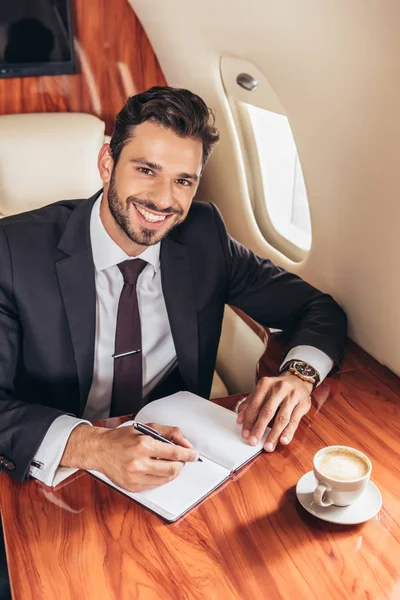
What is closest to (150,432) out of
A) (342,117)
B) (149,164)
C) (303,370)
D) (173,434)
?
(173,434)

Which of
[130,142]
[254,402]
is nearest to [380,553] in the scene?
[254,402]

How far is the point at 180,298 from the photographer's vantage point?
1.97 meters

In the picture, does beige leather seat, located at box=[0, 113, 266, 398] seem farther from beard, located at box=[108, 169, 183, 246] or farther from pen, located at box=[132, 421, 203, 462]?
pen, located at box=[132, 421, 203, 462]

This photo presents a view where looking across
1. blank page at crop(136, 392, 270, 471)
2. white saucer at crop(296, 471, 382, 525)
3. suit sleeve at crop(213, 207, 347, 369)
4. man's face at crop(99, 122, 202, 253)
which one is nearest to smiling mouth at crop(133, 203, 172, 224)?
man's face at crop(99, 122, 202, 253)

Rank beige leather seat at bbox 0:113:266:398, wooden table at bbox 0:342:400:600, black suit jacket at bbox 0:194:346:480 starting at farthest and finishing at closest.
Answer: beige leather seat at bbox 0:113:266:398 < black suit jacket at bbox 0:194:346:480 < wooden table at bbox 0:342:400:600

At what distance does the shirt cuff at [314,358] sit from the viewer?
1.79m

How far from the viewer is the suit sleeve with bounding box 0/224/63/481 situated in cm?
145

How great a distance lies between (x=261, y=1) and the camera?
1875 mm

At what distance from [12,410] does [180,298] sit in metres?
0.61

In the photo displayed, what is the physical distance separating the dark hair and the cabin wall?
1.05 ft

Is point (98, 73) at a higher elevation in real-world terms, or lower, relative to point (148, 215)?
higher

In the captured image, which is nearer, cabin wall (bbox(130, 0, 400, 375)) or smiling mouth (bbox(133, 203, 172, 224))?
cabin wall (bbox(130, 0, 400, 375))

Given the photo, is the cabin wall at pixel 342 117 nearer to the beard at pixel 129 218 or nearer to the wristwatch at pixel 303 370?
the wristwatch at pixel 303 370

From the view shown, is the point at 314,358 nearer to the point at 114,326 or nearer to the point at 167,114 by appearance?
the point at 114,326
